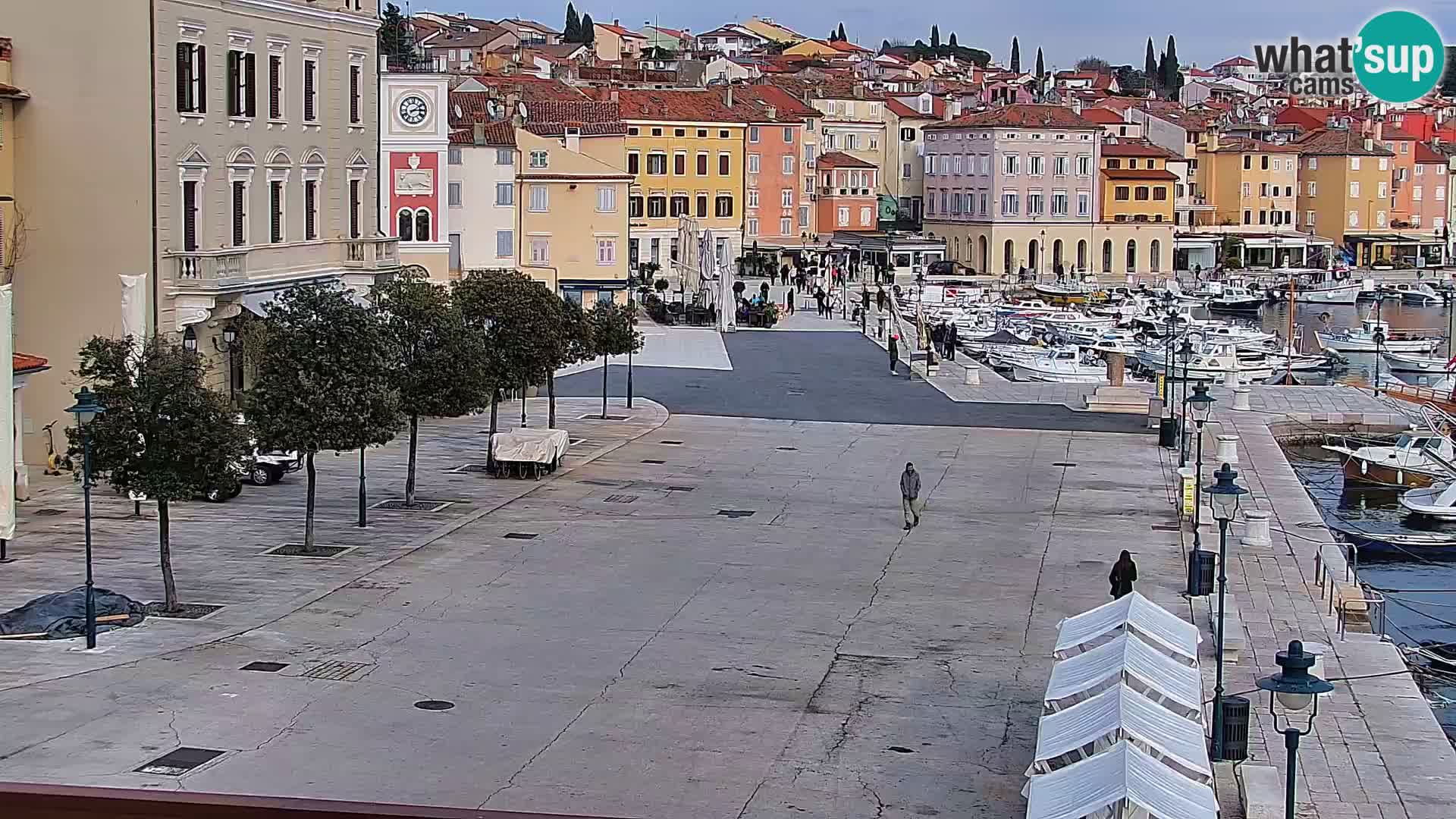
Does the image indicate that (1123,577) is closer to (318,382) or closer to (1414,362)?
(318,382)

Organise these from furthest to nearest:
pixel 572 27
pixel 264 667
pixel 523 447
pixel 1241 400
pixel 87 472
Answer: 1. pixel 572 27
2. pixel 1241 400
3. pixel 523 447
4. pixel 87 472
5. pixel 264 667

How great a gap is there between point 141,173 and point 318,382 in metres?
9.63

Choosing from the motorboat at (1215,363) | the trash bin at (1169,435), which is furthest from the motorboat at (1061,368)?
the trash bin at (1169,435)

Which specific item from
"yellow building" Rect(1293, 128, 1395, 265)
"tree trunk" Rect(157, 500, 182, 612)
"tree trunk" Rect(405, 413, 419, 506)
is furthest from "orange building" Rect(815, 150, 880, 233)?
"tree trunk" Rect(157, 500, 182, 612)

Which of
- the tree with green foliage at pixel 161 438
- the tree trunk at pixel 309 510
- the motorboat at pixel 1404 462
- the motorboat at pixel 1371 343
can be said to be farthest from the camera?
the motorboat at pixel 1371 343

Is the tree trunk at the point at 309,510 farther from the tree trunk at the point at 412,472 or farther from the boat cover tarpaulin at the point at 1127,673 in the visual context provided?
the boat cover tarpaulin at the point at 1127,673

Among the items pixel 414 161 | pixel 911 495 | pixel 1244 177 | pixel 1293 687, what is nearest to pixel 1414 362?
pixel 414 161

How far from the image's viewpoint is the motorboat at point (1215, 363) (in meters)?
64.8

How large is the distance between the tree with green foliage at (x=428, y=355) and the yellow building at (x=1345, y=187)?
112608 millimetres

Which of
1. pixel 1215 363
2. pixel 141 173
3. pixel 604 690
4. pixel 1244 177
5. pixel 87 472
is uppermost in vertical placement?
pixel 1244 177

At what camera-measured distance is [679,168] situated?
97438 mm

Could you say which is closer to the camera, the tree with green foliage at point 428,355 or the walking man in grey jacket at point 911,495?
the walking man in grey jacket at point 911,495

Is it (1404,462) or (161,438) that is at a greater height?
(161,438)

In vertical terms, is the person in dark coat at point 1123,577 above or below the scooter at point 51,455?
below
